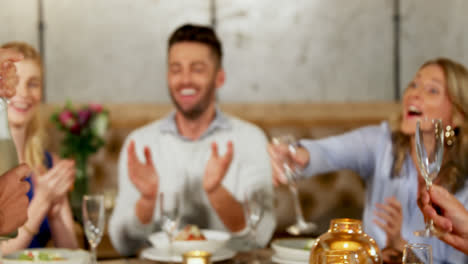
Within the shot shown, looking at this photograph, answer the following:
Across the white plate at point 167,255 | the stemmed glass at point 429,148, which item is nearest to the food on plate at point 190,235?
the white plate at point 167,255

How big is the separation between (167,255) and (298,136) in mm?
1660

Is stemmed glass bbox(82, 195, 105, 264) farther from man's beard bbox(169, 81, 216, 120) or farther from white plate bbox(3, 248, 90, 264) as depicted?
man's beard bbox(169, 81, 216, 120)

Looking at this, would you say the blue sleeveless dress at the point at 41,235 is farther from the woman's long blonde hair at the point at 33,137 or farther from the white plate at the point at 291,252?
the white plate at the point at 291,252

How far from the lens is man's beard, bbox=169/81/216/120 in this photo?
229cm

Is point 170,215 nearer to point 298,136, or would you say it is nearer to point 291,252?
point 291,252

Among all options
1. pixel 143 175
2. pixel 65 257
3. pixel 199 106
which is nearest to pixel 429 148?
pixel 65 257

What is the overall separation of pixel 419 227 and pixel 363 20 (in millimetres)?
1931

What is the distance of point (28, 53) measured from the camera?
1.86 meters

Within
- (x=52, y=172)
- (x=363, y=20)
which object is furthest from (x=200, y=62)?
Answer: (x=363, y=20)

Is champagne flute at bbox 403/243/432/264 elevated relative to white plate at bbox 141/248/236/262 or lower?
elevated

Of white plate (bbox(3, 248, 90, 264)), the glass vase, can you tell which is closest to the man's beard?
white plate (bbox(3, 248, 90, 264))

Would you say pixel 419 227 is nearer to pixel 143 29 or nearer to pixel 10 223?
pixel 10 223

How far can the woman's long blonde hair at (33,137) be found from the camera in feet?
6.13

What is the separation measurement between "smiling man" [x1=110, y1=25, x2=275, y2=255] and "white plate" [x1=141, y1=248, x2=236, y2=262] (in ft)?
1.90
